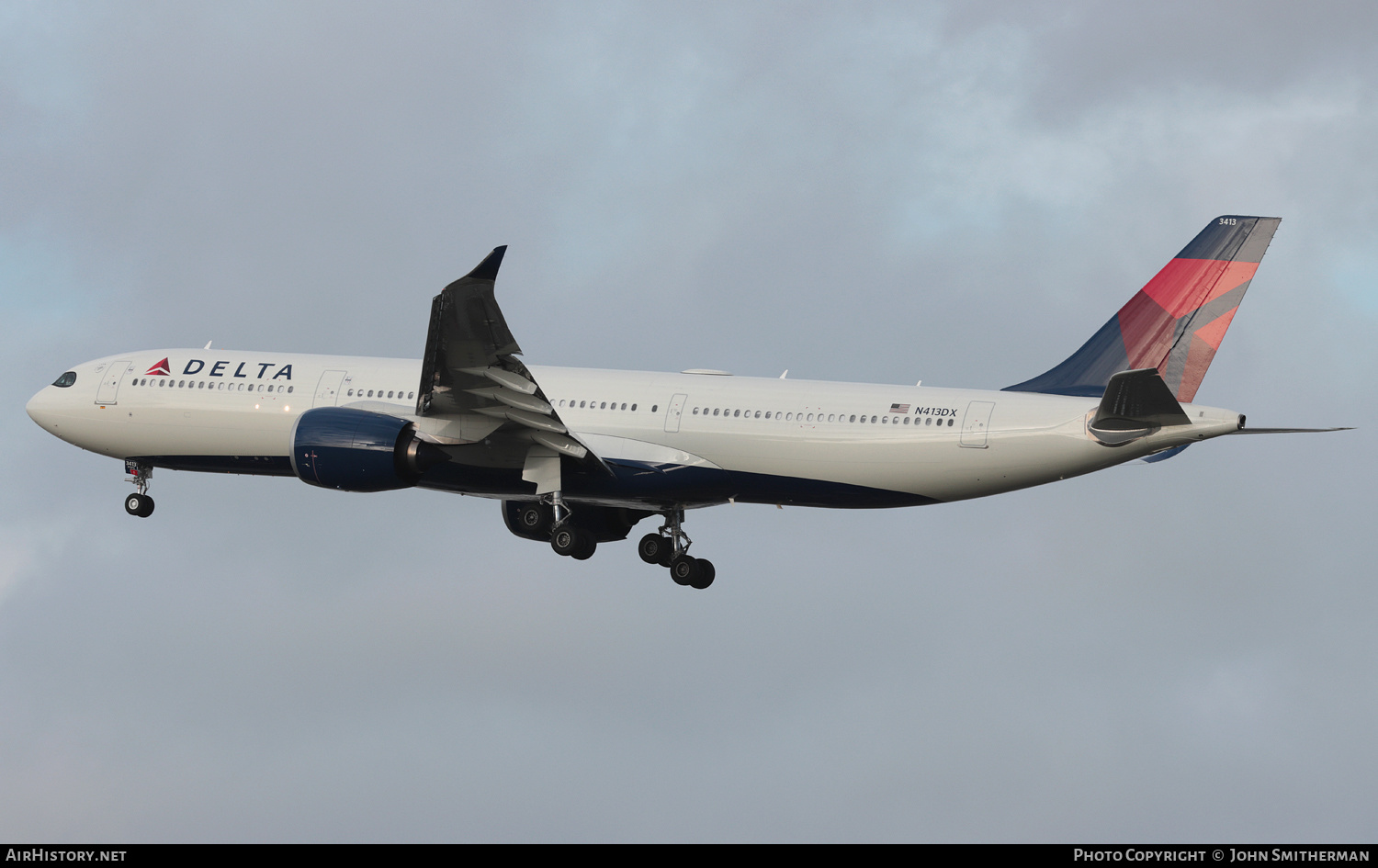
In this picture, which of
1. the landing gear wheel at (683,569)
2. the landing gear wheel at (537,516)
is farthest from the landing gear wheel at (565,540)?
the landing gear wheel at (683,569)

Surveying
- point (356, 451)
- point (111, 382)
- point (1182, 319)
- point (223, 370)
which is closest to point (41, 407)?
point (111, 382)

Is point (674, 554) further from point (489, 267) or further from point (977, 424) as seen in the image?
point (489, 267)

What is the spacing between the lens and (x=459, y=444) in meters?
37.9

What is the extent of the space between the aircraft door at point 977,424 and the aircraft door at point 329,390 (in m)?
15.4

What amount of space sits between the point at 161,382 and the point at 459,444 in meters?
9.75

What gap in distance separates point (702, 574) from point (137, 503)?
1526 centimetres

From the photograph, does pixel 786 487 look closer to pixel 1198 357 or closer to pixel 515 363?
pixel 515 363

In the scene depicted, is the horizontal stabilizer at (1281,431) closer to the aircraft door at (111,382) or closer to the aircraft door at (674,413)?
the aircraft door at (674,413)

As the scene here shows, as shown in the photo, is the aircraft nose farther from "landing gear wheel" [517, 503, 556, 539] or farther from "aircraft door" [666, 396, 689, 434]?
"aircraft door" [666, 396, 689, 434]

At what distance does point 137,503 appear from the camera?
145 feet

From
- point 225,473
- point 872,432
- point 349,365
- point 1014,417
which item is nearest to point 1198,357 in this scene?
point 1014,417

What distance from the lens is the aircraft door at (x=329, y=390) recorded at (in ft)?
134

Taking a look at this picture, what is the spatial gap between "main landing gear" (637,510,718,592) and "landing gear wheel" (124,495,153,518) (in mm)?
13361

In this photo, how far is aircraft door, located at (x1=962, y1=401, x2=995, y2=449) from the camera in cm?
3619
